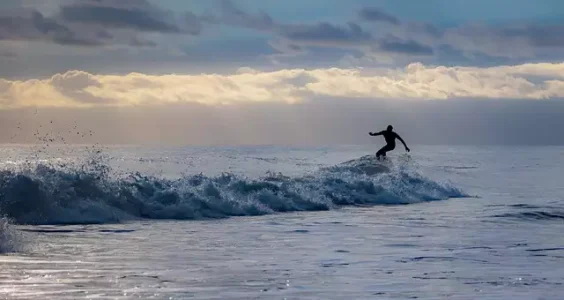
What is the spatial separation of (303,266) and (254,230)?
16.4 ft

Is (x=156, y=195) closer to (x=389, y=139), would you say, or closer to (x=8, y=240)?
(x=8, y=240)

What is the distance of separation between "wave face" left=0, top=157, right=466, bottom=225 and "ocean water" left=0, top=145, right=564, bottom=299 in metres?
0.05

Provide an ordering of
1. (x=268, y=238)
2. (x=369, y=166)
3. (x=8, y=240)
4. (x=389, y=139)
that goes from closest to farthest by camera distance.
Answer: (x=8, y=240)
(x=268, y=238)
(x=369, y=166)
(x=389, y=139)

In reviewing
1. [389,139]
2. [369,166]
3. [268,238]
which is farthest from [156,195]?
[389,139]

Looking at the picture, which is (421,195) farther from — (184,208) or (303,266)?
(303,266)

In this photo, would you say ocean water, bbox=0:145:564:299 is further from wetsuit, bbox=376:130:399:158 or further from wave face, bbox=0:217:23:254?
wetsuit, bbox=376:130:399:158

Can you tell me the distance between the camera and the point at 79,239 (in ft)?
46.3

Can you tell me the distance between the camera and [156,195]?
2017 centimetres

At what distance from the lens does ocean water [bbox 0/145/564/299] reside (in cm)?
989

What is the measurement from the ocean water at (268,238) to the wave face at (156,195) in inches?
1.9

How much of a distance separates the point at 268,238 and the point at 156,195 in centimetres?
601

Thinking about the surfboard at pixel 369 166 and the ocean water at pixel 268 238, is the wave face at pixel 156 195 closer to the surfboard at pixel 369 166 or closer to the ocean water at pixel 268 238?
the ocean water at pixel 268 238

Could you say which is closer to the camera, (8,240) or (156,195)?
(8,240)

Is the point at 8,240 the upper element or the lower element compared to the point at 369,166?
lower
